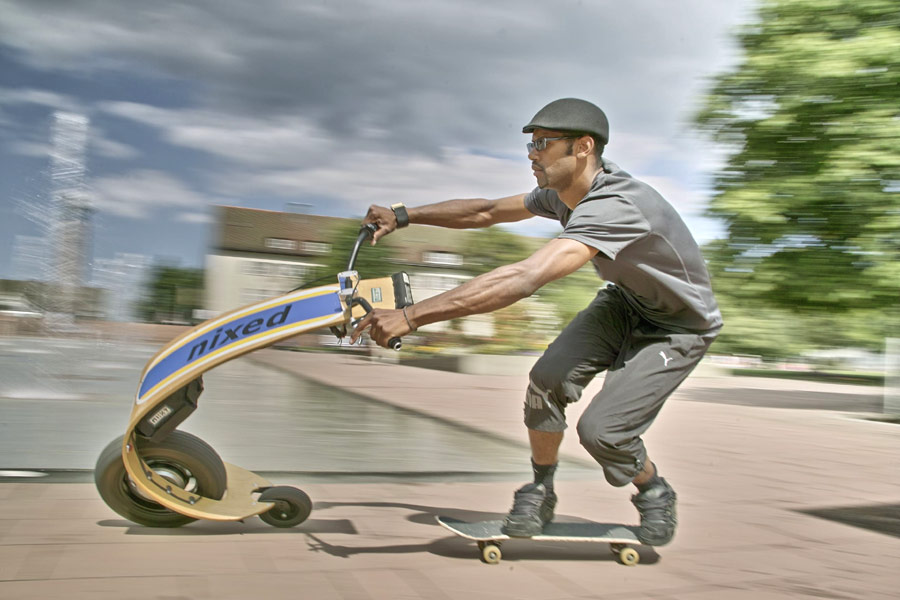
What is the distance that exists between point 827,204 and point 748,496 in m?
10.7

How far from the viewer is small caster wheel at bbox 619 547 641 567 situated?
3.62 metres

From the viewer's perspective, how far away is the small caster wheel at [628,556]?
3.62 m

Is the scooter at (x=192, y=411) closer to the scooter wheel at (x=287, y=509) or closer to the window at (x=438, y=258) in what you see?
the scooter wheel at (x=287, y=509)

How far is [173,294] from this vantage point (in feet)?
201

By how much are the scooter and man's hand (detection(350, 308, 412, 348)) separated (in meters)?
0.05

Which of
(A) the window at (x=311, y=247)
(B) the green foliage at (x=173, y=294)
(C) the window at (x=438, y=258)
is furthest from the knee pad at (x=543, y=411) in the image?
(A) the window at (x=311, y=247)

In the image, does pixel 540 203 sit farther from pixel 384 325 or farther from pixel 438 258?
pixel 438 258

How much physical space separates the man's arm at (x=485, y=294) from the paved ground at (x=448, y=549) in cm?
97

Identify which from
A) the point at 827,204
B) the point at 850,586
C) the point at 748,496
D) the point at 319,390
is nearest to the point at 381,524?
the point at 850,586

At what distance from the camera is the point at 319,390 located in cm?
1340

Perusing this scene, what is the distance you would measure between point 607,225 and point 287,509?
1.95 m

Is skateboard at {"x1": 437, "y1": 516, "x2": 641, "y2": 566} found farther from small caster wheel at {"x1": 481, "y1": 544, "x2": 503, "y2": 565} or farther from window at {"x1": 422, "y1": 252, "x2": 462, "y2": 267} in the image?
window at {"x1": 422, "y1": 252, "x2": 462, "y2": 267}

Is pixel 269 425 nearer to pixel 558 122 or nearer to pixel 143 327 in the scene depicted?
pixel 558 122

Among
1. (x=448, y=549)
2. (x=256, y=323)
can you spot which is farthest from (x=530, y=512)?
(x=256, y=323)
